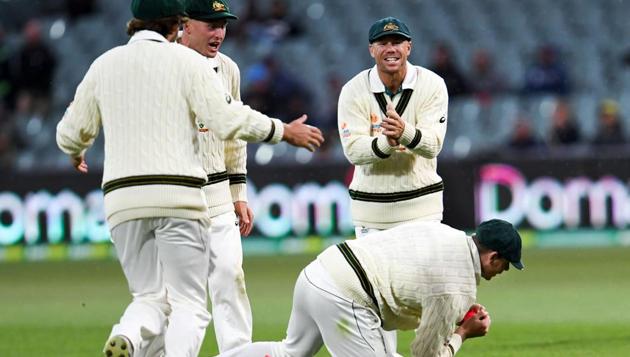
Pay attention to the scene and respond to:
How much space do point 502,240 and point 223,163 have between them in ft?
6.89

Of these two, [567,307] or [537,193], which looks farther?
[537,193]

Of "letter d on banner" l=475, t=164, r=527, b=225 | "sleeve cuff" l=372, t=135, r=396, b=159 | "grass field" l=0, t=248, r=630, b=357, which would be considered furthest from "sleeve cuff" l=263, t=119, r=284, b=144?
"letter d on banner" l=475, t=164, r=527, b=225

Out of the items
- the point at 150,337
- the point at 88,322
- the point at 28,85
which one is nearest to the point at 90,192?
the point at 28,85

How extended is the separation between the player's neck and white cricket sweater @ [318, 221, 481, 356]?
1.72 m

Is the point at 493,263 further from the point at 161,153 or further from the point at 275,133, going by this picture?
the point at 161,153

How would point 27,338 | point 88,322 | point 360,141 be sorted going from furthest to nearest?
point 88,322 < point 27,338 < point 360,141

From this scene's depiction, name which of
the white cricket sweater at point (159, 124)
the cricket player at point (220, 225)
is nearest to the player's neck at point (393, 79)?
the cricket player at point (220, 225)

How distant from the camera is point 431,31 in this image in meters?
18.5

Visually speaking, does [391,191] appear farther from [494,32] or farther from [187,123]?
[494,32]

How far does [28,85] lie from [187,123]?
11899 millimetres

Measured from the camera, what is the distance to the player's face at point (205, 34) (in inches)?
273

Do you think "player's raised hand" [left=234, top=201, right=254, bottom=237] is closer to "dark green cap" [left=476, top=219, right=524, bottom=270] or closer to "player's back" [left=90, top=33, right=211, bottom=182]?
"player's back" [left=90, top=33, right=211, bottom=182]

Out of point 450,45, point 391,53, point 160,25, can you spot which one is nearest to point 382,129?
point 391,53

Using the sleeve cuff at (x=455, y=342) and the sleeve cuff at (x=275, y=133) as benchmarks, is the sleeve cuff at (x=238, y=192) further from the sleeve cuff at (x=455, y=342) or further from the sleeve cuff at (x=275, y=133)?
the sleeve cuff at (x=455, y=342)
